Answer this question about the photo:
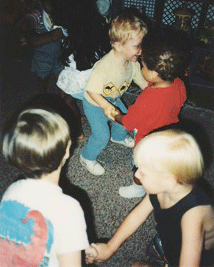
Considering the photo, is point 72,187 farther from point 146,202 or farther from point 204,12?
point 204,12

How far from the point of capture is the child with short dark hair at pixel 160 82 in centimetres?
171

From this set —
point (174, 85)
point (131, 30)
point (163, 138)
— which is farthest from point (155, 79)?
point (163, 138)

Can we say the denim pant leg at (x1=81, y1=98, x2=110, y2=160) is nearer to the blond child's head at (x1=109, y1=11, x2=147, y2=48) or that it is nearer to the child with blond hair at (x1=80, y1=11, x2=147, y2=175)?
the child with blond hair at (x1=80, y1=11, x2=147, y2=175)

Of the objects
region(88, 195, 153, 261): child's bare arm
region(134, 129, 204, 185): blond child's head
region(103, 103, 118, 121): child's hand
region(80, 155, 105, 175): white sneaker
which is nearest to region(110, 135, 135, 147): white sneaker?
region(80, 155, 105, 175): white sneaker

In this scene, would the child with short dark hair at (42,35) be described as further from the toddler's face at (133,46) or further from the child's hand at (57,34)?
the toddler's face at (133,46)

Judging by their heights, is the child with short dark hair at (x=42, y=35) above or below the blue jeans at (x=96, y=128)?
above

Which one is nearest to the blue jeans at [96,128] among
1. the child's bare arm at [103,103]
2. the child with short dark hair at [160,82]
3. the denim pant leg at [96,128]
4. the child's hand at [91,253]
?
the denim pant leg at [96,128]

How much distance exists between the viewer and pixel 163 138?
1.17 meters

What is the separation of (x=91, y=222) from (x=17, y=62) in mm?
2783

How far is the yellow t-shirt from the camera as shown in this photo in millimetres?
1965

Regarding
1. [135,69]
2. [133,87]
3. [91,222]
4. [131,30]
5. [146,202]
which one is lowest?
→ [91,222]

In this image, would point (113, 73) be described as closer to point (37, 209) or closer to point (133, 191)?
point (133, 191)

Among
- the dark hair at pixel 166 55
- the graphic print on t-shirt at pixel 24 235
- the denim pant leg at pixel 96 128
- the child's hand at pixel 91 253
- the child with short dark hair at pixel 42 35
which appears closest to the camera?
the graphic print on t-shirt at pixel 24 235

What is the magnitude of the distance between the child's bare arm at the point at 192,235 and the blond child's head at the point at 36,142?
0.59 m
